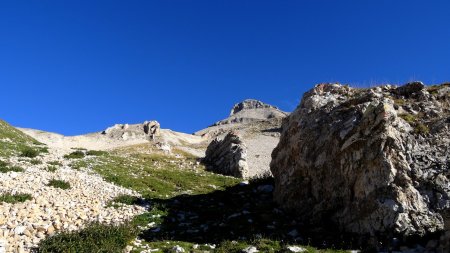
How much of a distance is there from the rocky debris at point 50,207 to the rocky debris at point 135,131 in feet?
390

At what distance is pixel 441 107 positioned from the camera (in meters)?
22.0

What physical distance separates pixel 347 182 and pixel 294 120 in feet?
23.5

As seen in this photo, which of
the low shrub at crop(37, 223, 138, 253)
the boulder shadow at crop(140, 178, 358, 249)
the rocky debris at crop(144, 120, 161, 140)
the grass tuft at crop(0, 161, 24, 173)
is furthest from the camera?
the rocky debris at crop(144, 120, 161, 140)

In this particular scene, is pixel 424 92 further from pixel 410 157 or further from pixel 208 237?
pixel 208 237

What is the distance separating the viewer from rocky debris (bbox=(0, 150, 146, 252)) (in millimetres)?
18438

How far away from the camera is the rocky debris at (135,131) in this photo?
148375 mm

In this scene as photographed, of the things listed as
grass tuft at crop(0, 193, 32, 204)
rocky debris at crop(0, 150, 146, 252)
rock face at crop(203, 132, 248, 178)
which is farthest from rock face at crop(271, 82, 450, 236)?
rock face at crop(203, 132, 248, 178)

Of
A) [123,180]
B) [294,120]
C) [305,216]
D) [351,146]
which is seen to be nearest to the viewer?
[351,146]

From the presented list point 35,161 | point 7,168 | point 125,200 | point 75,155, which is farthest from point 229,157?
point 7,168

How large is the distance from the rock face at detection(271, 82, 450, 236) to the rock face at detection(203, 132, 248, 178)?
74.0 feet

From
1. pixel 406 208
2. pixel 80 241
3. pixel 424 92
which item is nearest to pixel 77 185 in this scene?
pixel 80 241

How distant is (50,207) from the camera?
2194cm

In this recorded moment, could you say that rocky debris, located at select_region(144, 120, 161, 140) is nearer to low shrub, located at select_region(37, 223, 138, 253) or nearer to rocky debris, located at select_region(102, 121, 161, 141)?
rocky debris, located at select_region(102, 121, 161, 141)

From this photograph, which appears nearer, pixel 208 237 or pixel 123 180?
pixel 208 237
